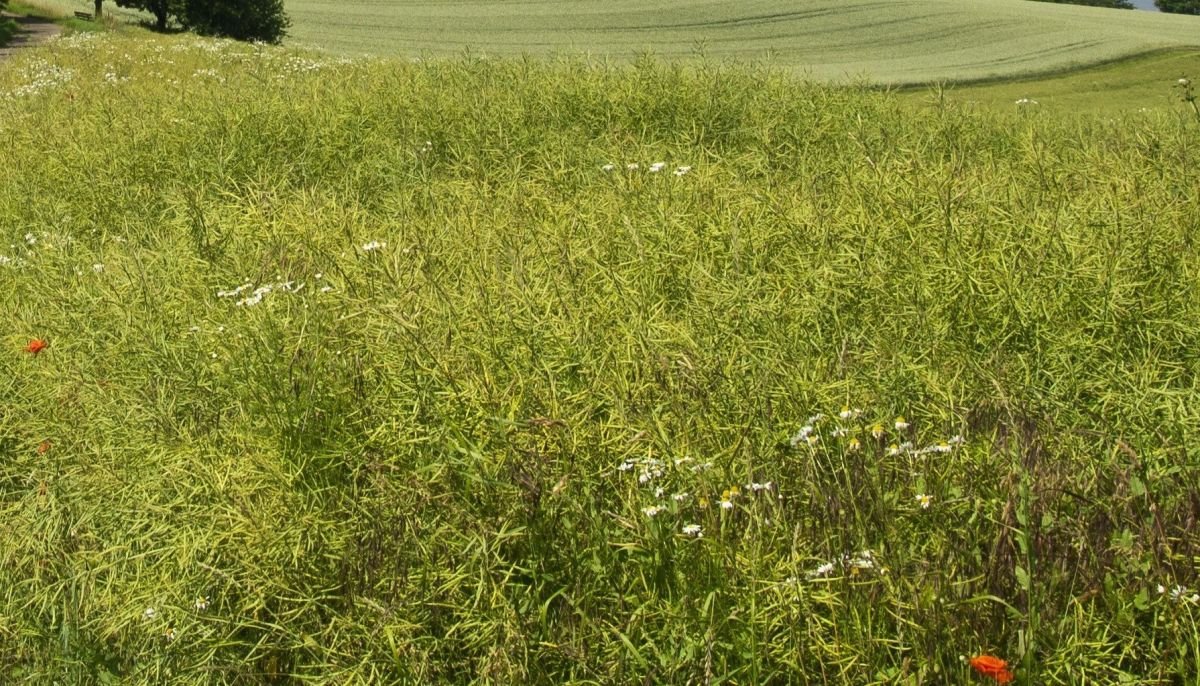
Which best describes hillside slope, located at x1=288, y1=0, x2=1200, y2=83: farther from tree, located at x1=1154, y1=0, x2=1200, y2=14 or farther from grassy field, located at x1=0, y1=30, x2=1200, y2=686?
tree, located at x1=1154, y1=0, x2=1200, y2=14

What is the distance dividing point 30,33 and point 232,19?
385cm

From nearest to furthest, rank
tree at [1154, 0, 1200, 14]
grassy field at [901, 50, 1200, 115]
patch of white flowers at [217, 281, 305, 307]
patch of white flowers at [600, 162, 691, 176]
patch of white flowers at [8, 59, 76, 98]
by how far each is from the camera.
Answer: patch of white flowers at [217, 281, 305, 307] < patch of white flowers at [600, 162, 691, 176] < patch of white flowers at [8, 59, 76, 98] < grassy field at [901, 50, 1200, 115] < tree at [1154, 0, 1200, 14]

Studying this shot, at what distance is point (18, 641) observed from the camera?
2.93m

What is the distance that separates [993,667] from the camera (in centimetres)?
219

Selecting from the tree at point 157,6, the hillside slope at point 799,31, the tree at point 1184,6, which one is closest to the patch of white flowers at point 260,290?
the hillside slope at point 799,31

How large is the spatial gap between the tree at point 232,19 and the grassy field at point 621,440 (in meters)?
20.3

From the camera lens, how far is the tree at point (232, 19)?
24.2 meters

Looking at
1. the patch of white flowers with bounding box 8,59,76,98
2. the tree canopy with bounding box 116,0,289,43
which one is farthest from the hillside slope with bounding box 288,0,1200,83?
the patch of white flowers with bounding box 8,59,76,98

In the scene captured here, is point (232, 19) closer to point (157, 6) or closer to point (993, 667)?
point (157, 6)

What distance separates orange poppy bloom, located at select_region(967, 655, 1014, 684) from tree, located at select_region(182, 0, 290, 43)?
78.9 feet

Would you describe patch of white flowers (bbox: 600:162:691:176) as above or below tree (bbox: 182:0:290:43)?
below

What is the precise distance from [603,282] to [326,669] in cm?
192

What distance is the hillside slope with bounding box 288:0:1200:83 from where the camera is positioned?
23.5 meters

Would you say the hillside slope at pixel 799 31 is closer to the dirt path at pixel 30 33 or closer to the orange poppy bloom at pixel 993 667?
the dirt path at pixel 30 33
